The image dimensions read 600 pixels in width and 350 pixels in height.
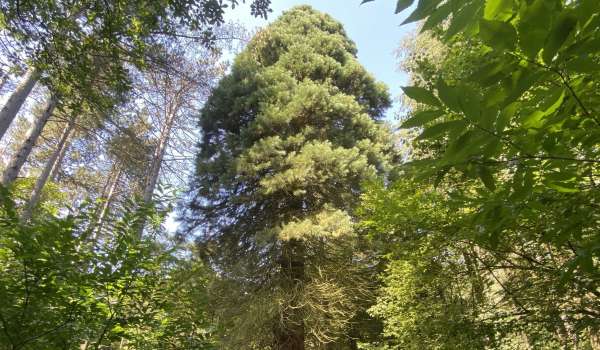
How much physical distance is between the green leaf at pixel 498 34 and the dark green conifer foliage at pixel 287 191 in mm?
5982

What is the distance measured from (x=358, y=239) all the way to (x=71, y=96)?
215 inches

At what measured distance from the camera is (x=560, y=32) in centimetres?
51

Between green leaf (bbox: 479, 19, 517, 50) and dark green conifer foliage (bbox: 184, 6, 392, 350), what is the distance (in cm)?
598

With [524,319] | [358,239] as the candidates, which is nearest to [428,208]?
[524,319]

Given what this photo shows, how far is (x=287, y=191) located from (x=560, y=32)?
699 cm

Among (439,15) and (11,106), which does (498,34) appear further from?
(11,106)

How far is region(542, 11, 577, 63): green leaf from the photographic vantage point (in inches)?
19.9

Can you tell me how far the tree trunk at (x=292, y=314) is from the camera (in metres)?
6.35

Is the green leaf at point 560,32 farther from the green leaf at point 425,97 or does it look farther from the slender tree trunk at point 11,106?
the slender tree trunk at point 11,106

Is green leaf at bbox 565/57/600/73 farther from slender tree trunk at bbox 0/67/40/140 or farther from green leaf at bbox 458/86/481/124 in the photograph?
slender tree trunk at bbox 0/67/40/140

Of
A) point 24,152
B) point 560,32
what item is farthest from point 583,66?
point 24,152

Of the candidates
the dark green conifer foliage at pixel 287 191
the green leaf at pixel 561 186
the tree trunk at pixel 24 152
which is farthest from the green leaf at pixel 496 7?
the tree trunk at pixel 24 152

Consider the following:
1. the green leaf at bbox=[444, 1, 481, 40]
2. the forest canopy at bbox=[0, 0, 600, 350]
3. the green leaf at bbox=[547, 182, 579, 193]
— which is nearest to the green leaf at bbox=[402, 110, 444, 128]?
the forest canopy at bbox=[0, 0, 600, 350]

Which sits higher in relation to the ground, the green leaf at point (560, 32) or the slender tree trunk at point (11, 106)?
the slender tree trunk at point (11, 106)
